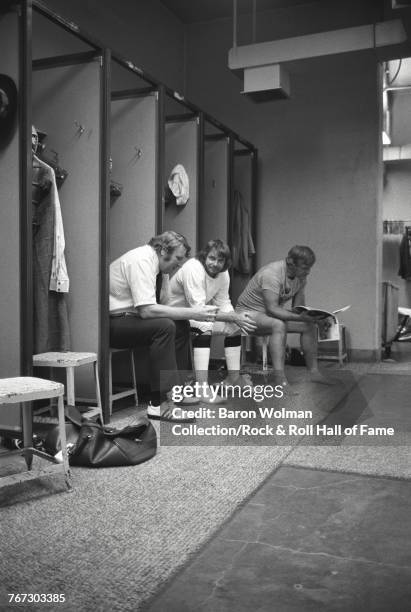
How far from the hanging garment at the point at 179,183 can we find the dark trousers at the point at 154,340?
4.85 ft

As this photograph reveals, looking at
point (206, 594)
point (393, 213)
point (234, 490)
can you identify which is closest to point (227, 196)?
point (234, 490)

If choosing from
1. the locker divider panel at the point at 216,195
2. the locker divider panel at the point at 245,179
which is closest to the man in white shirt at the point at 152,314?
the locker divider panel at the point at 216,195

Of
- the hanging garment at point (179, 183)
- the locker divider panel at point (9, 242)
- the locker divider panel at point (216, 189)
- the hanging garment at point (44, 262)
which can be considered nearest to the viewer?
the locker divider panel at point (9, 242)

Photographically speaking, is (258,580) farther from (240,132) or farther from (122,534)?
(240,132)

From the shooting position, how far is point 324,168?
6.36 m

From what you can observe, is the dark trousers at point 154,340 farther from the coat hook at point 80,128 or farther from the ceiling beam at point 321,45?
the ceiling beam at point 321,45

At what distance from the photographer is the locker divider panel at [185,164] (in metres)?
4.90

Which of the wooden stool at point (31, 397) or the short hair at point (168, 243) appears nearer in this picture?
the wooden stool at point (31, 397)

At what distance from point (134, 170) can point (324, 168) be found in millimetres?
2838

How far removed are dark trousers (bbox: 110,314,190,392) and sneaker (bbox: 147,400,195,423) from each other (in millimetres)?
116

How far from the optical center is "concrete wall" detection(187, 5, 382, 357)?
20.3ft

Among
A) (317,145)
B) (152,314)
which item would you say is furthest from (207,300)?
(317,145)

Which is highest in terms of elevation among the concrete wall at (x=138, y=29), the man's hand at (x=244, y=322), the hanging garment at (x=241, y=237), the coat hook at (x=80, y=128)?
the concrete wall at (x=138, y=29)
